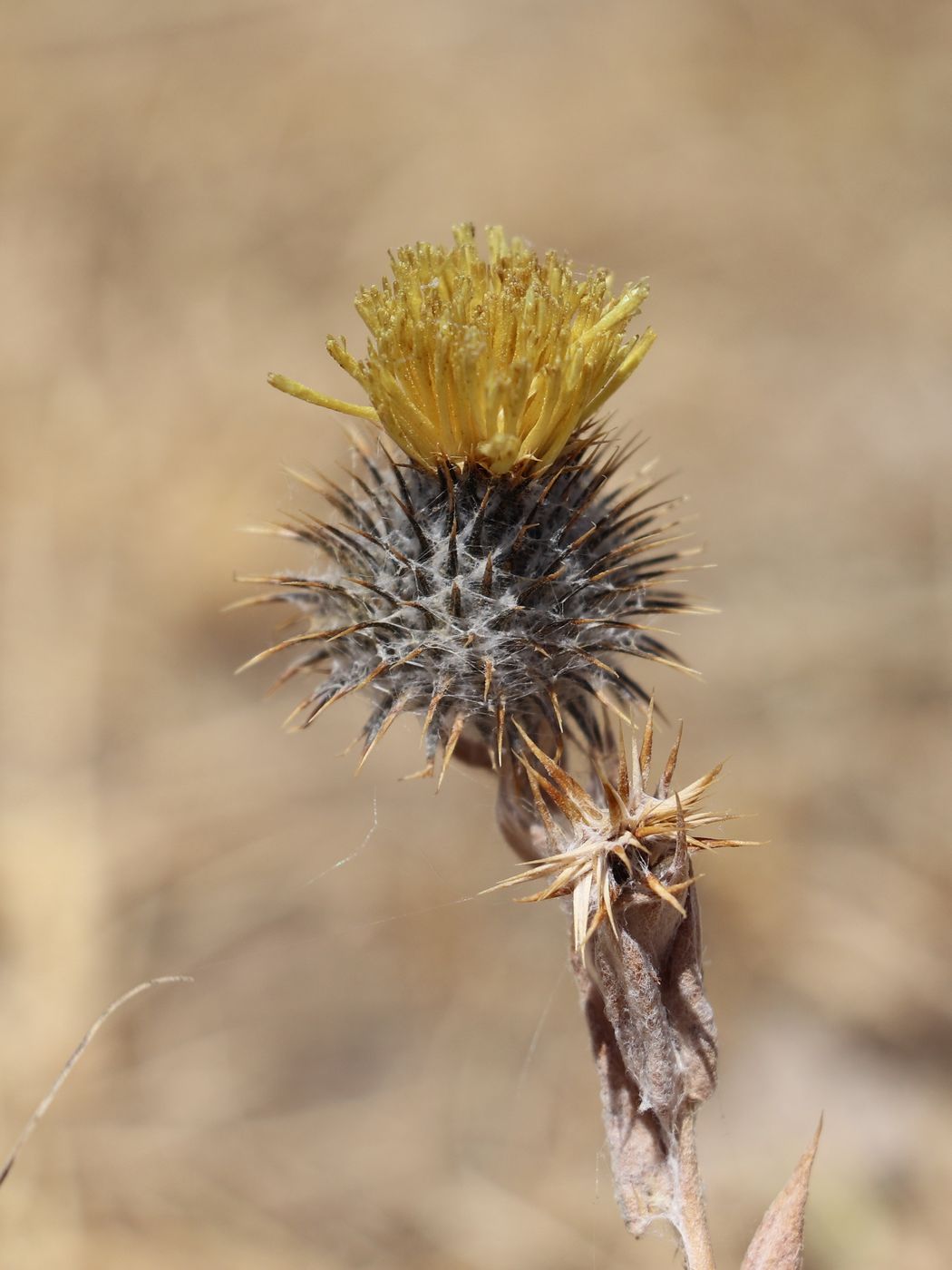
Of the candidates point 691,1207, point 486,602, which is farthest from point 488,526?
point 691,1207

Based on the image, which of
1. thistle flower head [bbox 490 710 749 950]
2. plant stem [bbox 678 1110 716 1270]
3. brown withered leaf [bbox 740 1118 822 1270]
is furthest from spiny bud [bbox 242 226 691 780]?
brown withered leaf [bbox 740 1118 822 1270]

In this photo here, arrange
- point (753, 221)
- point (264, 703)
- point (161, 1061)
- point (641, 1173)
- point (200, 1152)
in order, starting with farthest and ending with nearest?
point (753, 221)
point (264, 703)
point (161, 1061)
point (200, 1152)
point (641, 1173)

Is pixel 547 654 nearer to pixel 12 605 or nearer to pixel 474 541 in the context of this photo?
pixel 474 541

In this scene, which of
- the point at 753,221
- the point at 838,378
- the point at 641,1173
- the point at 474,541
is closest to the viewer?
the point at 641,1173

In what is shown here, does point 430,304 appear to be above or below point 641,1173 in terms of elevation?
above

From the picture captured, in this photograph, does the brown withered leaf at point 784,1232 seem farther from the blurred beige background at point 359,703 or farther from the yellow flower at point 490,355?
the blurred beige background at point 359,703

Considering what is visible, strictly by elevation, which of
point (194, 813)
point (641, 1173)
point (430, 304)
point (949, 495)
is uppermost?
point (949, 495)

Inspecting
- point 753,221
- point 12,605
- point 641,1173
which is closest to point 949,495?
point 753,221

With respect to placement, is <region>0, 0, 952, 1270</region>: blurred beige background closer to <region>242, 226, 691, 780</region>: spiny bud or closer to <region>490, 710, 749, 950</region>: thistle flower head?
<region>242, 226, 691, 780</region>: spiny bud
